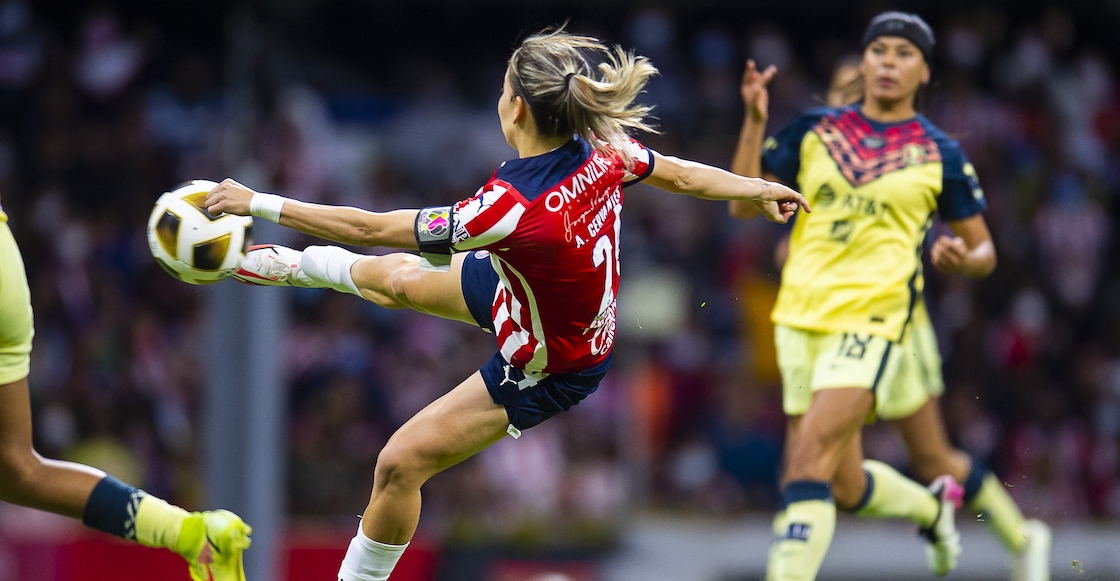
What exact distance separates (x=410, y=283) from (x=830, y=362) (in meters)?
1.84

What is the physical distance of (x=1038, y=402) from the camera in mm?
10805

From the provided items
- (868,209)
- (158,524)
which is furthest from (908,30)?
(158,524)

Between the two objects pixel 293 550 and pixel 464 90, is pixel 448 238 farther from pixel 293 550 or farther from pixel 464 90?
pixel 464 90

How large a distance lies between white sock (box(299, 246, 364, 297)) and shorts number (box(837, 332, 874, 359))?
2.07 meters

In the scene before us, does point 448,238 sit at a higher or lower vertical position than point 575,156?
lower

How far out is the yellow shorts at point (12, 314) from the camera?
4.13 meters

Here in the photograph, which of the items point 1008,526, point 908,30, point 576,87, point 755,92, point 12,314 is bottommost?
point 1008,526

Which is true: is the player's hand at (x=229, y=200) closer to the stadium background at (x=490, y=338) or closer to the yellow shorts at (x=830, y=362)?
the yellow shorts at (x=830, y=362)

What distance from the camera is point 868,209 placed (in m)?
5.36

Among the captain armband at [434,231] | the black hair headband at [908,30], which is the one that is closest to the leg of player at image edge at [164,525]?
the captain armband at [434,231]

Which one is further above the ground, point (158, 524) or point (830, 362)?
point (830, 362)

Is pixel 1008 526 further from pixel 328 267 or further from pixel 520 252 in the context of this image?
pixel 328 267

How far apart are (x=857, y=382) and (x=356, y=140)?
832cm

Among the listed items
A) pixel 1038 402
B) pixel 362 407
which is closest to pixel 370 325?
Answer: pixel 362 407
